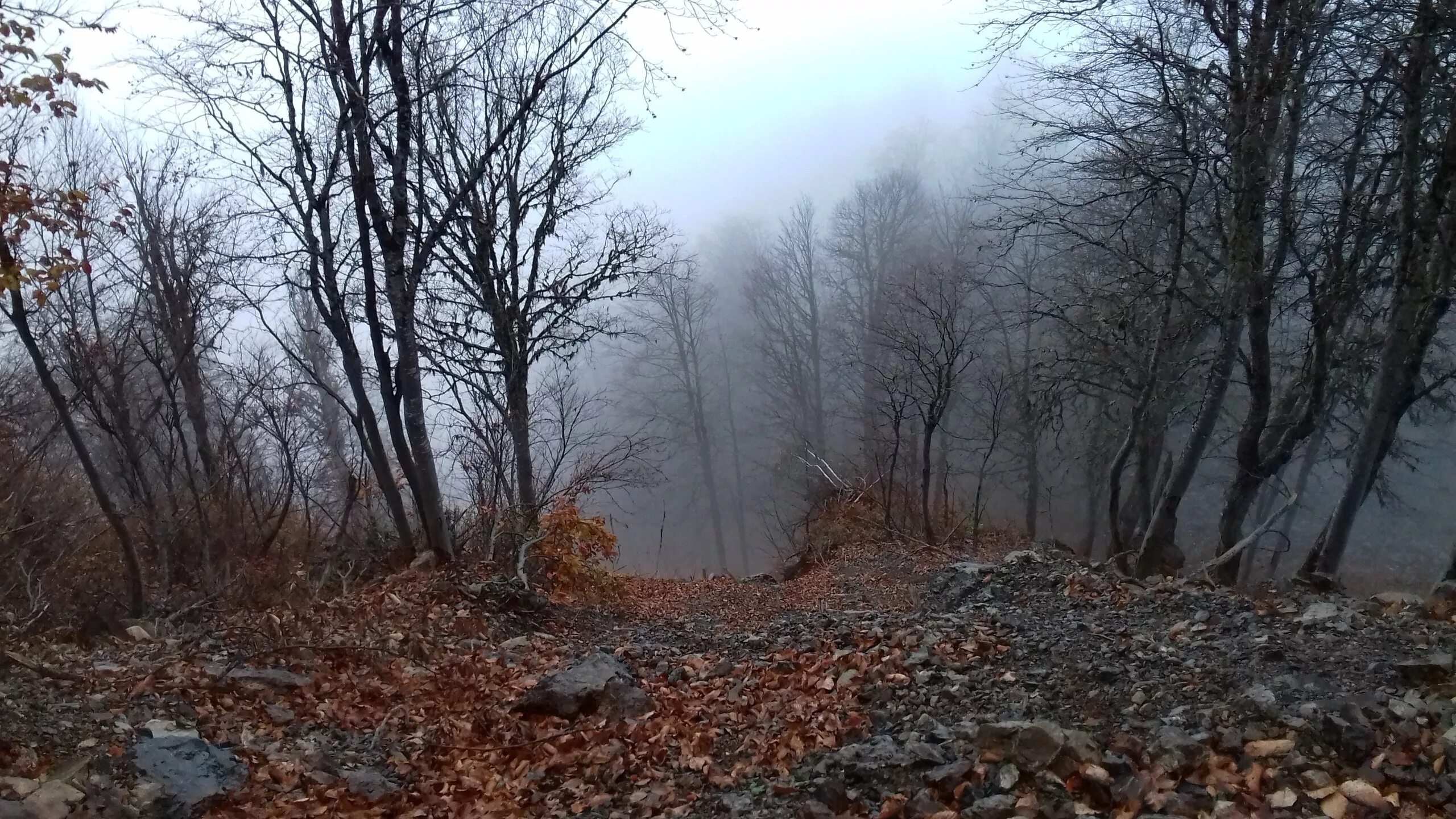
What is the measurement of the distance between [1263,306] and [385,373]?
7.42 m

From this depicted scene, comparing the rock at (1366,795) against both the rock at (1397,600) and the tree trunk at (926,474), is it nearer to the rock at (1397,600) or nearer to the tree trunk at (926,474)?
the rock at (1397,600)

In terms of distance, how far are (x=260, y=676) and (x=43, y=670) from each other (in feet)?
3.08

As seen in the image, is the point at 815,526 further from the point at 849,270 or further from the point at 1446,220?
the point at 849,270

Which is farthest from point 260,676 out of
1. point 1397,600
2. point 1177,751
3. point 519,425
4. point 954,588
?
point 1397,600

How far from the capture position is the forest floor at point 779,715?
120 inches

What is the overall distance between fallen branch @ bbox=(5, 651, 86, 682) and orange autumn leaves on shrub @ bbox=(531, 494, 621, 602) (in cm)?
484

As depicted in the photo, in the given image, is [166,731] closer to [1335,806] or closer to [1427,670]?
[1335,806]

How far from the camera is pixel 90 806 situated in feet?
10.1

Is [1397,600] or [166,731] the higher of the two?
[166,731]

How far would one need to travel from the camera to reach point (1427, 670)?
356 centimetres

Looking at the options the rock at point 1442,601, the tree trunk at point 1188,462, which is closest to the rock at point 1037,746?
the rock at point 1442,601

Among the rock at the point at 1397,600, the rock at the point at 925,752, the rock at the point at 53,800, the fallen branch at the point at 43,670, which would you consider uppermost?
the fallen branch at the point at 43,670

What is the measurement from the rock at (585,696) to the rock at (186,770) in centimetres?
141

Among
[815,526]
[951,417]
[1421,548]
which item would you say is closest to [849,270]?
[951,417]
